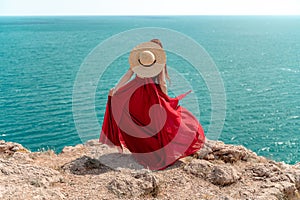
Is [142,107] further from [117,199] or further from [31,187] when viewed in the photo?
[31,187]

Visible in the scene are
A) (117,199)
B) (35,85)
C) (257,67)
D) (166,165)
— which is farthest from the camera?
(257,67)

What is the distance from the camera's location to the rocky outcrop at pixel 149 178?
657 cm

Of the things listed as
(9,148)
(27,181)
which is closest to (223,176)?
(27,181)

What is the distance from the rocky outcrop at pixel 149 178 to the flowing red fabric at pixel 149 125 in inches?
11.6

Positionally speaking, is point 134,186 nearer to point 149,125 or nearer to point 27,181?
point 149,125

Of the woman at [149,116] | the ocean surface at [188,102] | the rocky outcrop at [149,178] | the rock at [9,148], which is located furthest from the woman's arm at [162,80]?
the ocean surface at [188,102]

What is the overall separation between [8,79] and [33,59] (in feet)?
56.9

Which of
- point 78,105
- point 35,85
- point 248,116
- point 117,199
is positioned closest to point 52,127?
point 78,105

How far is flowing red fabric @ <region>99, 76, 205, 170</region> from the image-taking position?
798 cm

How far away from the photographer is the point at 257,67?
5628cm

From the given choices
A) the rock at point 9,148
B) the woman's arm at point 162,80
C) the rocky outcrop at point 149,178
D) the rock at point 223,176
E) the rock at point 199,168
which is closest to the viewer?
the rocky outcrop at point 149,178

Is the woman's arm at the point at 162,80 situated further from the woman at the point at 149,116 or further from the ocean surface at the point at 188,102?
the ocean surface at the point at 188,102

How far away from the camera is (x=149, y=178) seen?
6930 mm

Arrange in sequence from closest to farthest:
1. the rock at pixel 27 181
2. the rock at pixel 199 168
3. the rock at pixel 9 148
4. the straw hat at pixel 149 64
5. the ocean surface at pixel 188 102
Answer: the rock at pixel 27 181 < the rock at pixel 199 168 < the straw hat at pixel 149 64 < the rock at pixel 9 148 < the ocean surface at pixel 188 102
